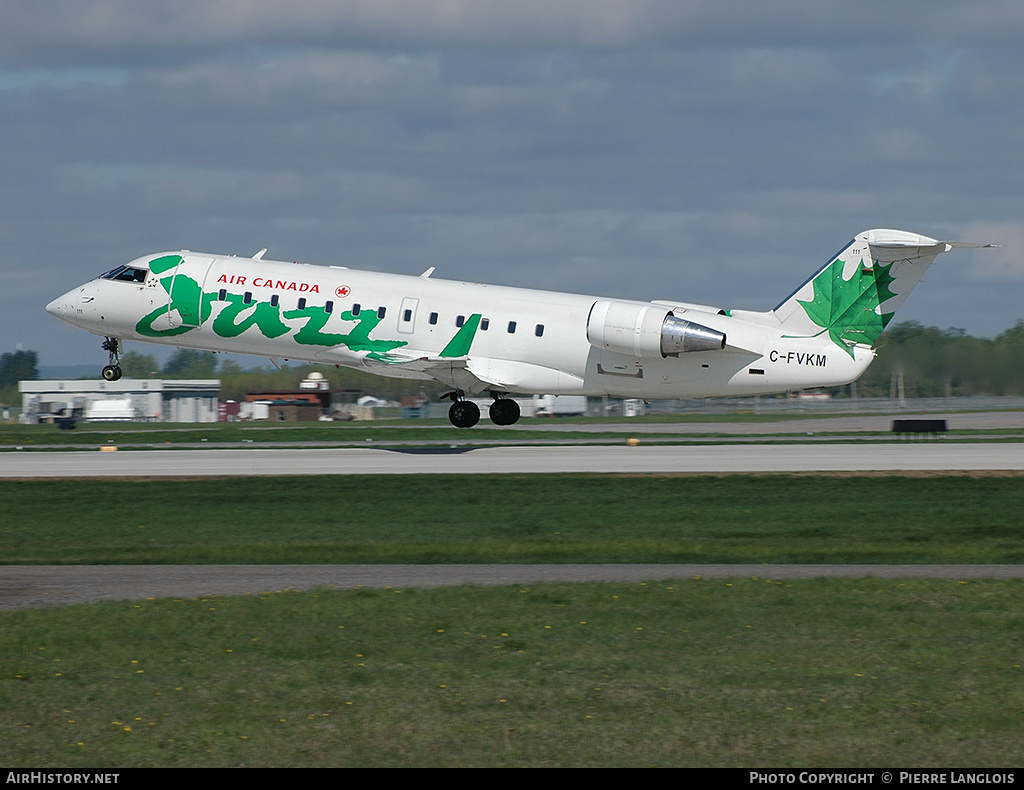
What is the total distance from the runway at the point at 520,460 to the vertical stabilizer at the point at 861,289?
3.98 metres

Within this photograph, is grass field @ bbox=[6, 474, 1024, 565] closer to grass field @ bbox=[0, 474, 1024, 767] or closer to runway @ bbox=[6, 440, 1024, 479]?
grass field @ bbox=[0, 474, 1024, 767]

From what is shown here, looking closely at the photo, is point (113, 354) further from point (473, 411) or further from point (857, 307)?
point (857, 307)

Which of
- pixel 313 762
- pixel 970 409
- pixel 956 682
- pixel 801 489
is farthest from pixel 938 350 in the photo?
pixel 313 762

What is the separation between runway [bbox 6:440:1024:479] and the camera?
3400 cm

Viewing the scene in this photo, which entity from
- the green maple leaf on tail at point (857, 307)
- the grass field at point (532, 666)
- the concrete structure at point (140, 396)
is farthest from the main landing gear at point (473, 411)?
the concrete structure at point (140, 396)

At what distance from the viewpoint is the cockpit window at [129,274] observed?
40094 millimetres

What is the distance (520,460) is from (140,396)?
8346 cm

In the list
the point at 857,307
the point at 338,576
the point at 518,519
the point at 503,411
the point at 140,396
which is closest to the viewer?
the point at 338,576

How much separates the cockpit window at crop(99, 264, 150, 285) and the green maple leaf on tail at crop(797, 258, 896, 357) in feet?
73.4

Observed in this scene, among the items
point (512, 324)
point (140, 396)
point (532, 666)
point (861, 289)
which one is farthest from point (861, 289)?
point (140, 396)

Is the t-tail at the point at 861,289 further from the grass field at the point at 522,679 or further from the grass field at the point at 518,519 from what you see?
the grass field at the point at 522,679

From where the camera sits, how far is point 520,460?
36406mm

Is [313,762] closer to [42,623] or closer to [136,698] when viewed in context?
[136,698]

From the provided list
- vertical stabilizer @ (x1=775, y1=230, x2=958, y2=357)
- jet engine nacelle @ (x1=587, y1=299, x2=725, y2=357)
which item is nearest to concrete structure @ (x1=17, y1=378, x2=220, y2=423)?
jet engine nacelle @ (x1=587, y1=299, x2=725, y2=357)
